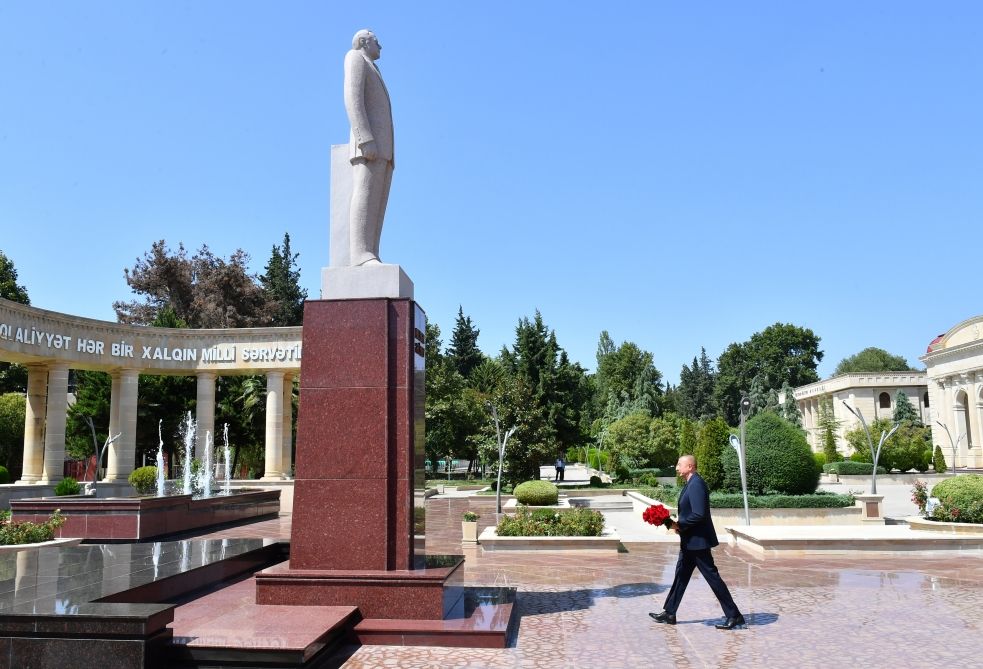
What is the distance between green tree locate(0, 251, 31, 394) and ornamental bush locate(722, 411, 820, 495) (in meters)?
42.1

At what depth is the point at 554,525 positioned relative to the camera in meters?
15.4

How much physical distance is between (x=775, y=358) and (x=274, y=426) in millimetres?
74463

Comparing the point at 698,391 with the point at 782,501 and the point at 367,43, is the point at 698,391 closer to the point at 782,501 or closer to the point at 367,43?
the point at 782,501

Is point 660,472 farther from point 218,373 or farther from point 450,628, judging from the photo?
point 450,628

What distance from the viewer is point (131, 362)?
93.1 feet

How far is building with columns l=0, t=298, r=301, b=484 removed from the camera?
87.7 feet

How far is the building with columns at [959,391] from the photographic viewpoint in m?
55.8

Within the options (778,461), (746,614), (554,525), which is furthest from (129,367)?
(746,614)

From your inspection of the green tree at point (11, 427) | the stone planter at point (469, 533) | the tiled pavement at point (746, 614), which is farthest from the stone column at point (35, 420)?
the tiled pavement at point (746, 614)

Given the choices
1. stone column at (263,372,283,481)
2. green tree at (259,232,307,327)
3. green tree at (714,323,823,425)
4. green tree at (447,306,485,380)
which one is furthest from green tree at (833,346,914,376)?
stone column at (263,372,283,481)

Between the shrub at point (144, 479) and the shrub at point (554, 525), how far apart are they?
42.9 ft

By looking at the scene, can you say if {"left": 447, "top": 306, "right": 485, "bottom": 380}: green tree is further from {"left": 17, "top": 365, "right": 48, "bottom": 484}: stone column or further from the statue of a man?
the statue of a man

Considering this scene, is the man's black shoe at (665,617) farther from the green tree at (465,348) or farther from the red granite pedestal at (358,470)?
the green tree at (465,348)

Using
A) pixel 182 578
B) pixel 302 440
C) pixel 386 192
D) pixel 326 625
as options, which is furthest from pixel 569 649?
pixel 386 192
